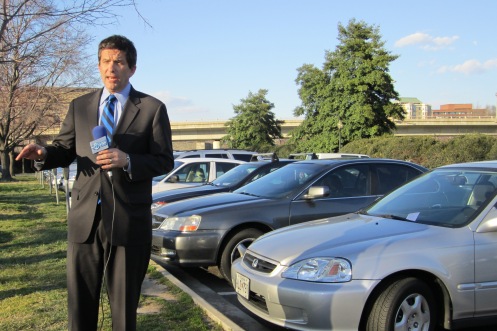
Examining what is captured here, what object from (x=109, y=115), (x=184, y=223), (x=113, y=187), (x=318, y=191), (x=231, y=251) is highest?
(x=109, y=115)

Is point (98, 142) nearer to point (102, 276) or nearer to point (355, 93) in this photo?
point (102, 276)

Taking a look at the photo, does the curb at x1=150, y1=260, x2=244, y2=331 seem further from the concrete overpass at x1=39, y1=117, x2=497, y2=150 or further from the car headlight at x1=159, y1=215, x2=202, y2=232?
the concrete overpass at x1=39, y1=117, x2=497, y2=150

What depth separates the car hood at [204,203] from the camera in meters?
6.45

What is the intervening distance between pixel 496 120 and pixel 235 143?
3079 cm

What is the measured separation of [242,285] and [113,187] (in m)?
2.02

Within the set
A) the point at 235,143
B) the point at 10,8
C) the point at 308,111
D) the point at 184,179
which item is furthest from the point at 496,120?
the point at 10,8

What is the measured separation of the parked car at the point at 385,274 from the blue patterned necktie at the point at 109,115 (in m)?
1.88

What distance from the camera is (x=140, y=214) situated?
2777 mm

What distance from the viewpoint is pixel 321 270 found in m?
3.81

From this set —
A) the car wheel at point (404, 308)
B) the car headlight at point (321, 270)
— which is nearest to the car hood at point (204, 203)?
the car headlight at point (321, 270)

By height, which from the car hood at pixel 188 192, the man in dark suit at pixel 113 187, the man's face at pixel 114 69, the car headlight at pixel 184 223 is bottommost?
the car headlight at pixel 184 223

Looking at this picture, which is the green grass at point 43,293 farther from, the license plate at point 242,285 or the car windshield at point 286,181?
the car windshield at point 286,181

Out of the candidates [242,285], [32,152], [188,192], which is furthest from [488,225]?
[188,192]

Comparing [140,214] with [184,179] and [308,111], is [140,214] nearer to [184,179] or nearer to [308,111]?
[184,179]
